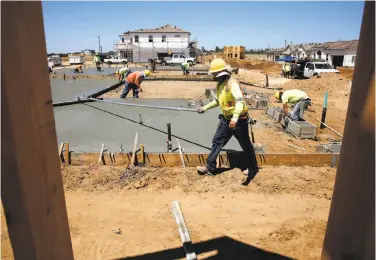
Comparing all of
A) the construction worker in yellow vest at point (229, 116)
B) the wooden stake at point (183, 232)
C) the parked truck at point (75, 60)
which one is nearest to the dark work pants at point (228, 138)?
the construction worker in yellow vest at point (229, 116)

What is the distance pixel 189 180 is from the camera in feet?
16.0

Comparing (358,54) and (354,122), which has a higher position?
(358,54)

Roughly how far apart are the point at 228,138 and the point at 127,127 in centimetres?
306

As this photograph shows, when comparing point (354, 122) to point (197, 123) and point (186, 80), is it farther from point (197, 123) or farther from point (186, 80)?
point (186, 80)

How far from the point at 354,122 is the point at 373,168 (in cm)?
18

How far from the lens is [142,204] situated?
4250mm

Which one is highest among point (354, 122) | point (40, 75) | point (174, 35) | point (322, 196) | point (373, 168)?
point (174, 35)

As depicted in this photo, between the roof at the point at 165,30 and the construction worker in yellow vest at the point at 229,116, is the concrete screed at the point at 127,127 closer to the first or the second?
the construction worker in yellow vest at the point at 229,116

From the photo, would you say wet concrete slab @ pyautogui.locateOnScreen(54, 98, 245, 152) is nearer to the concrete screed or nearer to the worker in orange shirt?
the concrete screed

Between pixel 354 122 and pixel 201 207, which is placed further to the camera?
→ pixel 201 207

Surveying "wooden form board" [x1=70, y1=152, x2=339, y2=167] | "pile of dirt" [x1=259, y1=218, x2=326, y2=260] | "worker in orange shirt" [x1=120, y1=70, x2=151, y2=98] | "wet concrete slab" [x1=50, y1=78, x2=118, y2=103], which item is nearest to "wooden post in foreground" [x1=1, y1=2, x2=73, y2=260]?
"pile of dirt" [x1=259, y1=218, x2=326, y2=260]

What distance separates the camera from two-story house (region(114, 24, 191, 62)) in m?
50.0

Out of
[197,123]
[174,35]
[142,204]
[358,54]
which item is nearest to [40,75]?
[358,54]

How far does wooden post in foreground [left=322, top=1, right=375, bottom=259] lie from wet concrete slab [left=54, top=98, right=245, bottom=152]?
4487 millimetres
